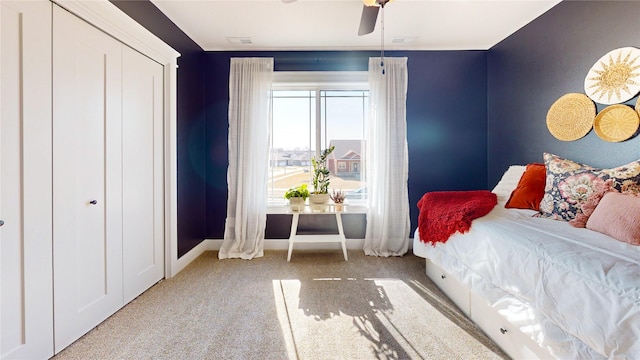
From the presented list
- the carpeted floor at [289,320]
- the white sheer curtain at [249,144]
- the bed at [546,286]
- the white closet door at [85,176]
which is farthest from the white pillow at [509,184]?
the white closet door at [85,176]

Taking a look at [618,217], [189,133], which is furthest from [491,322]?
[189,133]

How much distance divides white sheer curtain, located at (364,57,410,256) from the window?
0.23 metres

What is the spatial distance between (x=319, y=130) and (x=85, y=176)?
2312mm

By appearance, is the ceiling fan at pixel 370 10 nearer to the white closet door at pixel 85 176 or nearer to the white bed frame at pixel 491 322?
the white closet door at pixel 85 176

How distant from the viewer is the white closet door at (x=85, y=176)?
4.81 ft

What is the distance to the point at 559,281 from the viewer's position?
1139mm

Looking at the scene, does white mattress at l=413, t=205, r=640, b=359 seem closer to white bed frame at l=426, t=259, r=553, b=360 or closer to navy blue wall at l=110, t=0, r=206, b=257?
white bed frame at l=426, t=259, r=553, b=360

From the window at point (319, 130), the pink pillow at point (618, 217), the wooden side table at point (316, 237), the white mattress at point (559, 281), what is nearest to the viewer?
the white mattress at point (559, 281)

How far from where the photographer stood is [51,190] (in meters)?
1.42

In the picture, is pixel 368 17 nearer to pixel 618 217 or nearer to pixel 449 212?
pixel 449 212

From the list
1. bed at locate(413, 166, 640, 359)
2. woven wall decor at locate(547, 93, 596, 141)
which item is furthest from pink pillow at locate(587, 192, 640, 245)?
woven wall decor at locate(547, 93, 596, 141)

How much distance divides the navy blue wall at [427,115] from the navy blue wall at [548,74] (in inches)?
7.3

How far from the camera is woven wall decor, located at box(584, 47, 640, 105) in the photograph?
1.78 metres

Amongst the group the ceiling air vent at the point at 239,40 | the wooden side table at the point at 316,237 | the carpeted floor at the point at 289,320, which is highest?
the ceiling air vent at the point at 239,40
